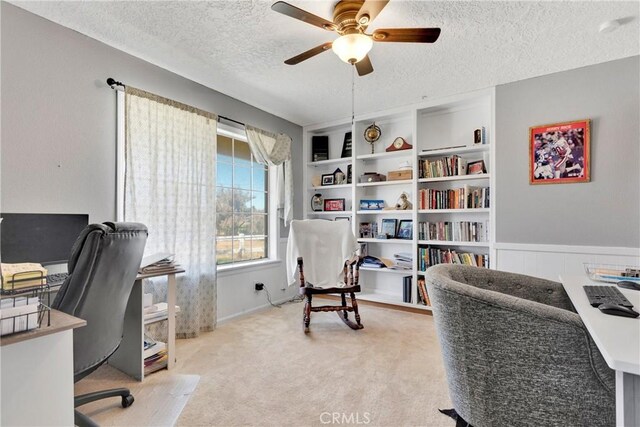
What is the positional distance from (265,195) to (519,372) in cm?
328

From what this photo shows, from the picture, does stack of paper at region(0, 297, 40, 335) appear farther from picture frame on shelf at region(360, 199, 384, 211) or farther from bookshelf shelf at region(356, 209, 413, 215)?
picture frame on shelf at region(360, 199, 384, 211)

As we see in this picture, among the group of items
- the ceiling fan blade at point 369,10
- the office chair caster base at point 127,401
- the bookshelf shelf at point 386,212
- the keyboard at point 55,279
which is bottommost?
the office chair caster base at point 127,401

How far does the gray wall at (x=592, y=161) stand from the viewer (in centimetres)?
251

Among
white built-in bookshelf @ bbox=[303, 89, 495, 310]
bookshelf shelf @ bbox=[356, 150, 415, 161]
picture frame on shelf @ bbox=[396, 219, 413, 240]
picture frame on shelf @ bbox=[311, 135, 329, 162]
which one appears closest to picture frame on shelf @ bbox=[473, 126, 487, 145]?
white built-in bookshelf @ bbox=[303, 89, 495, 310]

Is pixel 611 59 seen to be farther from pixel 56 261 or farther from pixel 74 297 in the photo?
pixel 56 261

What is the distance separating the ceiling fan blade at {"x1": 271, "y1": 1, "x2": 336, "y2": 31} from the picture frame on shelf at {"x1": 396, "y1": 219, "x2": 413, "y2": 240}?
8.14ft

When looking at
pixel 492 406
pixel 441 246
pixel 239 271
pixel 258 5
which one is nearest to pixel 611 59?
pixel 441 246

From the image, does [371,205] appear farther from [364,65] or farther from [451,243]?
[364,65]

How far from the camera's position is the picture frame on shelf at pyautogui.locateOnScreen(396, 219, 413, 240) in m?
3.68

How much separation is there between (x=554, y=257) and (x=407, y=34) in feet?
7.81

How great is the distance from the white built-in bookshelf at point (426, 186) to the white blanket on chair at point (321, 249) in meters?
0.85

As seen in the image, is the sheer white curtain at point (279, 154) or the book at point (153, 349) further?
the sheer white curtain at point (279, 154)

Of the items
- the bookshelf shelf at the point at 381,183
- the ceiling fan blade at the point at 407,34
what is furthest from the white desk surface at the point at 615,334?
the bookshelf shelf at the point at 381,183

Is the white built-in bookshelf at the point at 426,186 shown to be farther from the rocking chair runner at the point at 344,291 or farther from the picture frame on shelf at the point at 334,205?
the rocking chair runner at the point at 344,291
